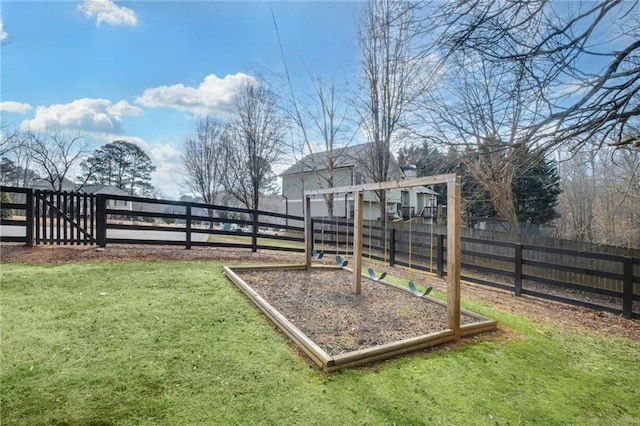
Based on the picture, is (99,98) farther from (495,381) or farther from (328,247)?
(495,381)

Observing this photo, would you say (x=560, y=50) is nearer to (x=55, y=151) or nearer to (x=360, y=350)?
(x=360, y=350)

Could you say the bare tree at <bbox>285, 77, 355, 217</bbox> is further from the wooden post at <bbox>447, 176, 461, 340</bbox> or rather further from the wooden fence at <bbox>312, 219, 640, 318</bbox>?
the wooden post at <bbox>447, 176, 461, 340</bbox>

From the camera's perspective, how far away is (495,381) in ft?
8.64

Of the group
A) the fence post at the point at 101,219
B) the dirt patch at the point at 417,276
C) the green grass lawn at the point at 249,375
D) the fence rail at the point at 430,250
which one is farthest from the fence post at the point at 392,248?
the fence post at the point at 101,219

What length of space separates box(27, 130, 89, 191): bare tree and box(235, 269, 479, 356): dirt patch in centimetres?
2059

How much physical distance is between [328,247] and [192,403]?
821cm

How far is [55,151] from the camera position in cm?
1969

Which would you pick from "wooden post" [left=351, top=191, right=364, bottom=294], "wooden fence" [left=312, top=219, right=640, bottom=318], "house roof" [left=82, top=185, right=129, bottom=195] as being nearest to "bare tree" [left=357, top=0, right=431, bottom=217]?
"wooden fence" [left=312, top=219, right=640, bottom=318]

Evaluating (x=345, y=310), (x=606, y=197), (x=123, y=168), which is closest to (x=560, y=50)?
(x=345, y=310)

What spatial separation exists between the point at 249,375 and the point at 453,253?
235cm

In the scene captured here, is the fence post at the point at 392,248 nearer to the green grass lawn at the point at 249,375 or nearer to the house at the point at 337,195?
the green grass lawn at the point at 249,375

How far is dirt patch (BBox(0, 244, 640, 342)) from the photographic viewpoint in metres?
4.51

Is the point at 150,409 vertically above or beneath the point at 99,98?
beneath

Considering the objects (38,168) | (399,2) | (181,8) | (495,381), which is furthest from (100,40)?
(38,168)
